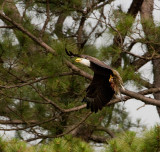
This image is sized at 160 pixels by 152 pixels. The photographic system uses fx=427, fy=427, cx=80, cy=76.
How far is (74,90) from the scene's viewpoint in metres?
3.25

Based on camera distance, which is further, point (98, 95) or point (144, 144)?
point (98, 95)

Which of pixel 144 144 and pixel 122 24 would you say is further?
pixel 122 24

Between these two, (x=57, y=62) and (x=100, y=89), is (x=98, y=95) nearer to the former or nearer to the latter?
(x=100, y=89)

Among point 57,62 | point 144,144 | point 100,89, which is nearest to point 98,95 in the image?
point 100,89

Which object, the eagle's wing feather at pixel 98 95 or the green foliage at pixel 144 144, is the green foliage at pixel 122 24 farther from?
the green foliage at pixel 144 144

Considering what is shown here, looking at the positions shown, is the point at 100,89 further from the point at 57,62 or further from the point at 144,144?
the point at 144,144

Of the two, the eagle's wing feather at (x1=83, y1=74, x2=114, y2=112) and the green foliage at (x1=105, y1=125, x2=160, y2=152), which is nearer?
the green foliage at (x1=105, y1=125, x2=160, y2=152)

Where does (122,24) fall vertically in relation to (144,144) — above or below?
above

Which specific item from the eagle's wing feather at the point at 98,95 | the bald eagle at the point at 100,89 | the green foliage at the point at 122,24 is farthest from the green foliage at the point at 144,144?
the green foliage at the point at 122,24

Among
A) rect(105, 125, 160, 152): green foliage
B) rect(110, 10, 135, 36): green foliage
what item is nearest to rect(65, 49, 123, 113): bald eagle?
rect(110, 10, 135, 36): green foliage

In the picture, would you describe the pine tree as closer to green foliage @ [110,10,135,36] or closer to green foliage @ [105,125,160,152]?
green foliage @ [110,10,135,36]

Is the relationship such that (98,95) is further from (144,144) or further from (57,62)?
(144,144)

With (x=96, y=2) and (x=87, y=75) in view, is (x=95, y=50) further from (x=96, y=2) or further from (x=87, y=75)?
(x=87, y=75)

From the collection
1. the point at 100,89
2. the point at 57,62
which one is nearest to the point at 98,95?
the point at 100,89
